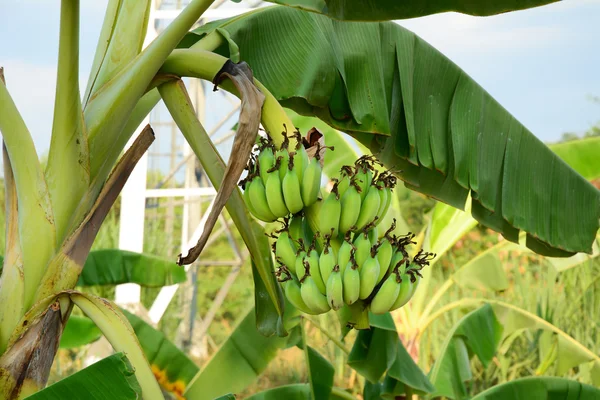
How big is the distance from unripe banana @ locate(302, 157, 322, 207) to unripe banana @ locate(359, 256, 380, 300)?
0.13 metres

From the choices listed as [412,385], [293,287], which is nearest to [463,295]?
[412,385]

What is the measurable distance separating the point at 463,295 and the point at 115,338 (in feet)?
13.0

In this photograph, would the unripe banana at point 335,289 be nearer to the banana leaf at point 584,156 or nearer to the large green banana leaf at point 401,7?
the large green banana leaf at point 401,7

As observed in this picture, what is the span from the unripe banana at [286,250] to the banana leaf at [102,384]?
0.29m

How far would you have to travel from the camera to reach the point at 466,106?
6.03 feet

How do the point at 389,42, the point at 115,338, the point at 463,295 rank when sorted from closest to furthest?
the point at 115,338
the point at 389,42
the point at 463,295

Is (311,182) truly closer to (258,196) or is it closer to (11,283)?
(258,196)

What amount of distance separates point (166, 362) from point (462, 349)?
3.82ft

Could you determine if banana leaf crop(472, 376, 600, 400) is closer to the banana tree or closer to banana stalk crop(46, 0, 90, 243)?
the banana tree

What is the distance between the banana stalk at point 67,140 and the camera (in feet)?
3.52

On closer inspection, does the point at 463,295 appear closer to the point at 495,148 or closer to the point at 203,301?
the point at 495,148

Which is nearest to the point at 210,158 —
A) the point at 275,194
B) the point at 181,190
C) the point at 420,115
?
the point at 275,194

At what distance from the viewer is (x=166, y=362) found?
257 cm

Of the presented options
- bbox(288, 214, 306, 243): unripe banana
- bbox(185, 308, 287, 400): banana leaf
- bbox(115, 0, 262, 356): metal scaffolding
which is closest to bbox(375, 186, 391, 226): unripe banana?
bbox(288, 214, 306, 243): unripe banana
